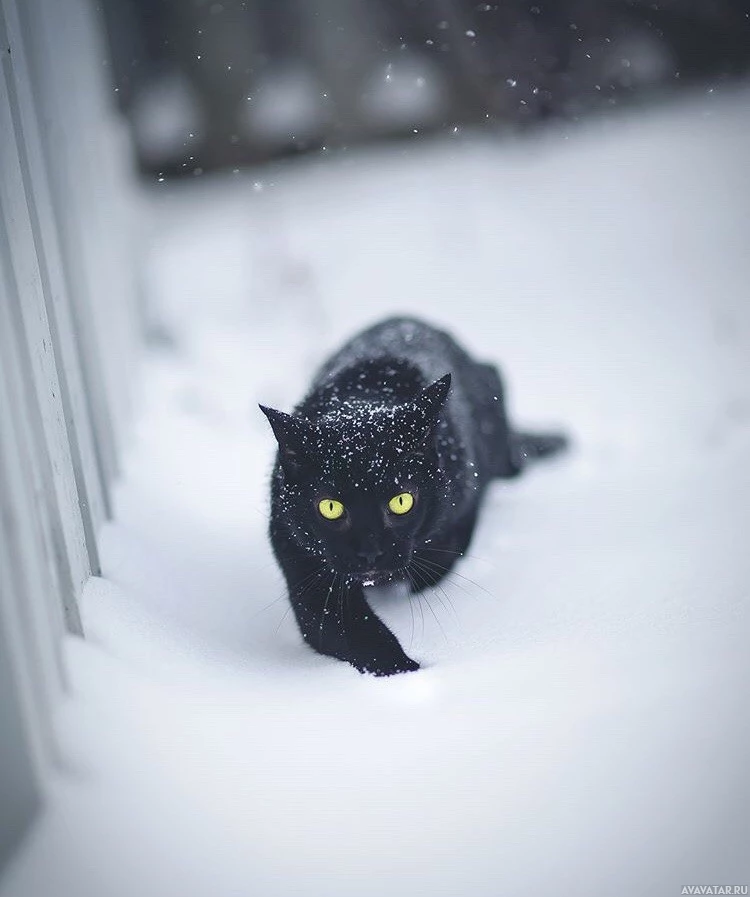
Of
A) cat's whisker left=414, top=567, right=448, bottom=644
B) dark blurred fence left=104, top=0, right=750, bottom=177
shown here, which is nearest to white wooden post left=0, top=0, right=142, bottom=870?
cat's whisker left=414, top=567, right=448, bottom=644

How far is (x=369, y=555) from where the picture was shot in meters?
1.66

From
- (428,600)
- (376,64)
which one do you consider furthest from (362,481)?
(376,64)

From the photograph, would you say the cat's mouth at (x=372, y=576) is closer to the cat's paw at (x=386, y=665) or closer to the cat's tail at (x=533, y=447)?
the cat's paw at (x=386, y=665)

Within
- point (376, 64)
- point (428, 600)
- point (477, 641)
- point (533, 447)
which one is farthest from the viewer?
point (376, 64)

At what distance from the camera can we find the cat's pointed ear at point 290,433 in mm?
1663

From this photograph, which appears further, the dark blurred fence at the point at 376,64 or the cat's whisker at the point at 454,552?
the dark blurred fence at the point at 376,64

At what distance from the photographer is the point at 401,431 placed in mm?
1720

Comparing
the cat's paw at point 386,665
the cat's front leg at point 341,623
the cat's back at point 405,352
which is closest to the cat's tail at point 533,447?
the cat's back at point 405,352

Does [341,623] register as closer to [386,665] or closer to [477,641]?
[386,665]

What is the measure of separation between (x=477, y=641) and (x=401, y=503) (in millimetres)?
353

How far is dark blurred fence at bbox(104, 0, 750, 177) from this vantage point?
420 centimetres

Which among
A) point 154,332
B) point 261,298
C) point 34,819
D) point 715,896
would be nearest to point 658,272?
point 261,298

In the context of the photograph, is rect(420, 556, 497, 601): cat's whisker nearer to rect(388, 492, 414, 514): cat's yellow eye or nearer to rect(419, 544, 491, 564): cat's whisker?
rect(419, 544, 491, 564): cat's whisker

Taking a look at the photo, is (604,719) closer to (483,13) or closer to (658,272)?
(658,272)
